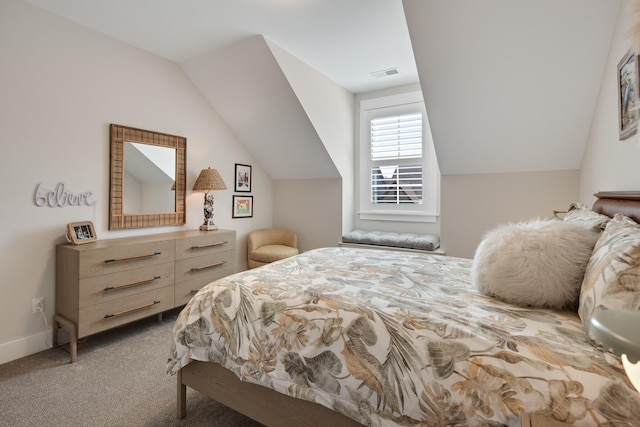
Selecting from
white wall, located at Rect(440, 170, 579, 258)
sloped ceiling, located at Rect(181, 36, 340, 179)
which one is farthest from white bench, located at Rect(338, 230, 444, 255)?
sloped ceiling, located at Rect(181, 36, 340, 179)

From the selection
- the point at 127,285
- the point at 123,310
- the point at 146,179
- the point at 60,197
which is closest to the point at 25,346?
the point at 123,310

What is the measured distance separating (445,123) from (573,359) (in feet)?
8.19

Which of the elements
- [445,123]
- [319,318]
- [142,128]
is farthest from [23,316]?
[445,123]

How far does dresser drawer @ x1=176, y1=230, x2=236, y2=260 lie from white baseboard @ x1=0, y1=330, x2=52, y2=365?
107 centimetres

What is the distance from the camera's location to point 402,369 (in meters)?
1.04

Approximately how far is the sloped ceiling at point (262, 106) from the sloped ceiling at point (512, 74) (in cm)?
137

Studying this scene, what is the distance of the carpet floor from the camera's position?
1622 mm

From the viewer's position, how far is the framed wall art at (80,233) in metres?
2.42

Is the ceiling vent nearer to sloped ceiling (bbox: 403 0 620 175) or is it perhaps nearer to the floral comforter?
sloped ceiling (bbox: 403 0 620 175)

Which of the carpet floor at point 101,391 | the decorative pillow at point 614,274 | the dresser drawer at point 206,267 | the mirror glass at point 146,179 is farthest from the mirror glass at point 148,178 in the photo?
the decorative pillow at point 614,274

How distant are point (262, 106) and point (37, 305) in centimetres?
265

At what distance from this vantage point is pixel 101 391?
186 centimetres

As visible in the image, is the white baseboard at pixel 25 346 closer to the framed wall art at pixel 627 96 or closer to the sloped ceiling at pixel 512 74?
the sloped ceiling at pixel 512 74

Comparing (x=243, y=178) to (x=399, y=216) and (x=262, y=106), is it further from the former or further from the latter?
(x=399, y=216)
